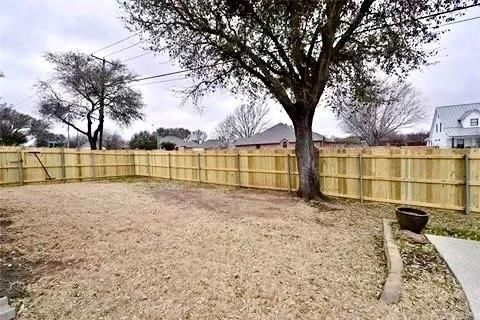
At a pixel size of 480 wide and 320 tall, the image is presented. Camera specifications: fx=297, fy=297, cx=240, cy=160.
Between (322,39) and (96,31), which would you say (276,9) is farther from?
(96,31)

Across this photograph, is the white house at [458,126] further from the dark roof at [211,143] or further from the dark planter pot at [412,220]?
the dark roof at [211,143]

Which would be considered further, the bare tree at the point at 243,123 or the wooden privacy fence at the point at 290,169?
the bare tree at the point at 243,123

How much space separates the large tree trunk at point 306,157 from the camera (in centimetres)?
846

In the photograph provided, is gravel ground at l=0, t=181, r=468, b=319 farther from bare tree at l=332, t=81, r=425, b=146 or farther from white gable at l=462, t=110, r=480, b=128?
white gable at l=462, t=110, r=480, b=128

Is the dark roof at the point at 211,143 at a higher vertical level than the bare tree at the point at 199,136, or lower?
lower

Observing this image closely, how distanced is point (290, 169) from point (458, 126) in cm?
2624

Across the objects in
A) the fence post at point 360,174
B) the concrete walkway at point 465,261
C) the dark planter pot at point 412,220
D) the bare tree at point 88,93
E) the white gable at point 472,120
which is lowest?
the concrete walkway at point 465,261

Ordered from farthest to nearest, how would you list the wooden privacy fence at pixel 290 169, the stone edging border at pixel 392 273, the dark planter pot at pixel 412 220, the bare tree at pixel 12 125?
the bare tree at pixel 12 125 → the wooden privacy fence at pixel 290 169 → the dark planter pot at pixel 412 220 → the stone edging border at pixel 392 273

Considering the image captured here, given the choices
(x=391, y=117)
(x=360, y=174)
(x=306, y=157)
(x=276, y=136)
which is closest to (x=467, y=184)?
(x=360, y=174)

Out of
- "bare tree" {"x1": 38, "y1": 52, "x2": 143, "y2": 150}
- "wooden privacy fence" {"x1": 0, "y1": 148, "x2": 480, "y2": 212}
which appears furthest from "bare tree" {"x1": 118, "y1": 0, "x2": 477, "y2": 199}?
"bare tree" {"x1": 38, "y1": 52, "x2": 143, "y2": 150}

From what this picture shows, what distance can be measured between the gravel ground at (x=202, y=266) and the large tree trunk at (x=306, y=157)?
1.61 meters

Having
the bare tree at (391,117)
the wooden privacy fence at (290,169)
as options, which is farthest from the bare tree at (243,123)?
the wooden privacy fence at (290,169)

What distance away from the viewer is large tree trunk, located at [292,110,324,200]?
333 inches

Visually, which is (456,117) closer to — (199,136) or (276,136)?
(276,136)
